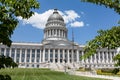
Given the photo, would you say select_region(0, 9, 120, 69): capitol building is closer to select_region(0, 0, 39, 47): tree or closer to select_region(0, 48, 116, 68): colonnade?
select_region(0, 48, 116, 68): colonnade

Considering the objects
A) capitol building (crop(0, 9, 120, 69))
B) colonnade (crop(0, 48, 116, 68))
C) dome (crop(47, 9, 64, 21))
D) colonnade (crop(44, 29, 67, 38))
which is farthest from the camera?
dome (crop(47, 9, 64, 21))

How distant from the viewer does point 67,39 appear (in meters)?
166

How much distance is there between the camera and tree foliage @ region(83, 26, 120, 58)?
267 inches

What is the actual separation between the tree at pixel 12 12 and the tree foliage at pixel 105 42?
6.47ft

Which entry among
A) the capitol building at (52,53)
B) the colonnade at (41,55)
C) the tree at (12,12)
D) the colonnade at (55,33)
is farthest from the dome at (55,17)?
the tree at (12,12)

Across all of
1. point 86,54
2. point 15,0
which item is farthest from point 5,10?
point 86,54

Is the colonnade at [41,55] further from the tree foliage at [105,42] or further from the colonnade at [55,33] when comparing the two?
the tree foliage at [105,42]

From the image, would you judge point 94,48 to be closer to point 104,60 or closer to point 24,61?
point 24,61

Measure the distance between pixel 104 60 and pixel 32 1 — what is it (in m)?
157

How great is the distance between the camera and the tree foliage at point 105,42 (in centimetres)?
679

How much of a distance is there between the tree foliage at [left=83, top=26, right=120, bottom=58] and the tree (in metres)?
1.97

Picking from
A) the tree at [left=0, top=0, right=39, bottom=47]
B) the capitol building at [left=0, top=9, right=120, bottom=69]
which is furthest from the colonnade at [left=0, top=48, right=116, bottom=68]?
the tree at [left=0, top=0, right=39, bottom=47]

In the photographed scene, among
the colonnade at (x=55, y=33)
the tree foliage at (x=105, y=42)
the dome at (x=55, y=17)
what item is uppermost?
the dome at (x=55, y=17)

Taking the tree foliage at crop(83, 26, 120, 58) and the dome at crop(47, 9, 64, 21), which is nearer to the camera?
the tree foliage at crop(83, 26, 120, 58)
